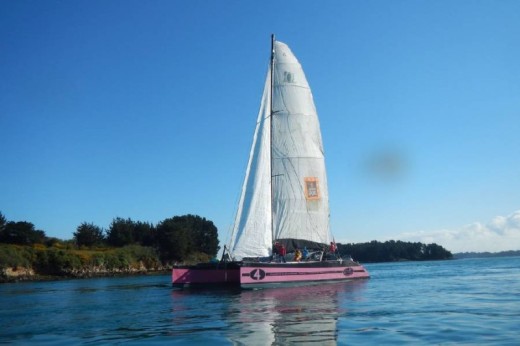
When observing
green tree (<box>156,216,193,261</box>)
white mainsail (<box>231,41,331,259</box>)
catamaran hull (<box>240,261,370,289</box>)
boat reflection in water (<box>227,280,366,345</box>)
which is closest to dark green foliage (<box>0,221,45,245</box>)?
green tree (<box>156,216,193,261</box>)

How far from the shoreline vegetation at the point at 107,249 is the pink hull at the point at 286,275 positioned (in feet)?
62.9

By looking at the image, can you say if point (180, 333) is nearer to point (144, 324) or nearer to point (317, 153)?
point (144, 324)

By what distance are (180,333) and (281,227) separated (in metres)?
20.6

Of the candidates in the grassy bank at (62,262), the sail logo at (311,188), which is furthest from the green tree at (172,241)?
the sail logo at (311,188)

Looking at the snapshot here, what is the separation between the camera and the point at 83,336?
47.2 ft

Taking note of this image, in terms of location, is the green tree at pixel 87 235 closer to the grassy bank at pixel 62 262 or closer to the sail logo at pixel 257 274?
the grassy bank at pixel 62 262

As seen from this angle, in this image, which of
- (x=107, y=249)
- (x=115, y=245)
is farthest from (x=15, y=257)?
(x=115, y=245)

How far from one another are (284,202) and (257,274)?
7477 mm

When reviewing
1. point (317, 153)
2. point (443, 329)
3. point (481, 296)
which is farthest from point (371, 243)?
point (443, 329)

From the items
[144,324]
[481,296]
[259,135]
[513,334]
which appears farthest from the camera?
[259,135]

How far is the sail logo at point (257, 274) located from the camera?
2850cm

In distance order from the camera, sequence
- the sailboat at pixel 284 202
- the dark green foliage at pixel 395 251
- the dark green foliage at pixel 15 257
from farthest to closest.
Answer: the dark green foliage at pixel 395 251 → the dark green foliage at pixel 15 257 → the sailboat at pixel 284 202

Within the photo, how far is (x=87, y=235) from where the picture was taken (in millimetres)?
85438

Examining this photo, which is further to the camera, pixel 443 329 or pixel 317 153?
pixel 317 153
